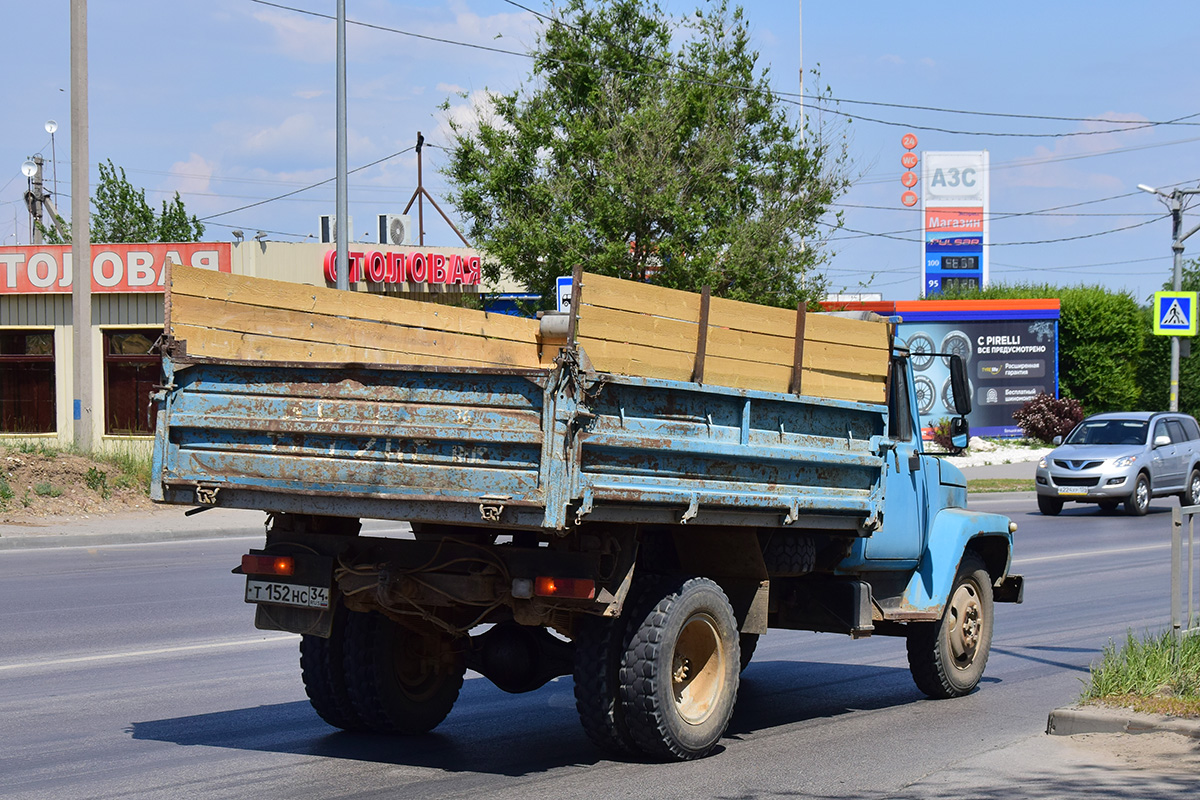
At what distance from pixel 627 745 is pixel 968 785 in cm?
161

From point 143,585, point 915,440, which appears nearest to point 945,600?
point 915,440

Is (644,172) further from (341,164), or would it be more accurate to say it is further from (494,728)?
(494,728)

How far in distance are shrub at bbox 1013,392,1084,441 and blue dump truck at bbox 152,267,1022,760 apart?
110 ft

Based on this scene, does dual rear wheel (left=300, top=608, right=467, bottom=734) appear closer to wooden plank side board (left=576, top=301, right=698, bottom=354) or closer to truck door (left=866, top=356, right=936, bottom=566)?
wooden plank side board (left=576, top=301, right=698, bottom=354)

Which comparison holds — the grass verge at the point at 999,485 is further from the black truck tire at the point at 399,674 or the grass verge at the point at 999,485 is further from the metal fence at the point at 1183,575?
the black truck tire at the point at 399,674

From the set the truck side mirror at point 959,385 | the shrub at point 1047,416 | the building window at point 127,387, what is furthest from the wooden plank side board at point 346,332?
the shrub at point 1047,416

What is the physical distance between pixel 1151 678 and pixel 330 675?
176 inches

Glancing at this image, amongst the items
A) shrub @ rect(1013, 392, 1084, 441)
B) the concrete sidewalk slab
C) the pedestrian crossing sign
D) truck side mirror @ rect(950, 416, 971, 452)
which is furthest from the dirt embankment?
shrub @ rect(1013, 392, 1084, 441)

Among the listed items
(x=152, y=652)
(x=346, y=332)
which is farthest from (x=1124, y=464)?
(x=346, y=332)

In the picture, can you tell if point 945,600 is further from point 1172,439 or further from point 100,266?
point 100,266

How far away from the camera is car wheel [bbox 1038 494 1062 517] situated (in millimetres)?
24953

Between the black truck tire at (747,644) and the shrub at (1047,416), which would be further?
the shrub at (1047,416)

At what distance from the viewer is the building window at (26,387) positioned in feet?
108

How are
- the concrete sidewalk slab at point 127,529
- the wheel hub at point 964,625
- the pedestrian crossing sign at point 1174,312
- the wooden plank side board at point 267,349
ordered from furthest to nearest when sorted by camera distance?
1. the pedestrian crossing sign at point 1174,312
2. the concrete sidewalk slab at point 127,529
3. the wheel hub at point 964,625
4. the wooden plank side board at point 267,349
